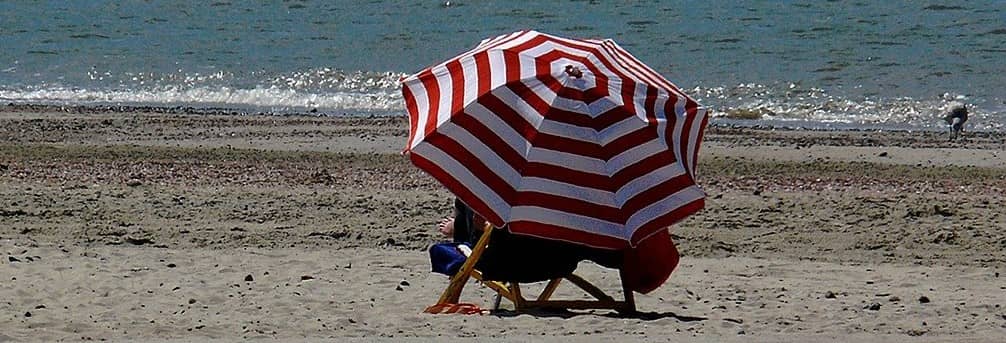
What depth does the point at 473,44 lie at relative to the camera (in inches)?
997

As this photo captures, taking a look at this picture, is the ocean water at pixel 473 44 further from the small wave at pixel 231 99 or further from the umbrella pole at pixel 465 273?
the umbrella pole at pixel 465 273

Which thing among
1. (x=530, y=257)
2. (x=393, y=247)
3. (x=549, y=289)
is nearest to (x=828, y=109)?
(x=393, y=247)

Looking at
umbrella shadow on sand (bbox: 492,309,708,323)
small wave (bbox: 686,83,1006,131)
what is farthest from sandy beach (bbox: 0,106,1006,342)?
small wave (bbox: 686,83,1006,131)

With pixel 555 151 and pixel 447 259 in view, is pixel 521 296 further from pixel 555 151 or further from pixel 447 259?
pixel 555 151

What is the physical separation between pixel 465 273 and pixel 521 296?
1.09 feet

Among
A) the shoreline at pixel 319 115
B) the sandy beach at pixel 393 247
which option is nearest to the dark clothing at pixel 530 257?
the sandy beach at pixel 393 247

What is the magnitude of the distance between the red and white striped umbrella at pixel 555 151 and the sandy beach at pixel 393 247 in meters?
0.47

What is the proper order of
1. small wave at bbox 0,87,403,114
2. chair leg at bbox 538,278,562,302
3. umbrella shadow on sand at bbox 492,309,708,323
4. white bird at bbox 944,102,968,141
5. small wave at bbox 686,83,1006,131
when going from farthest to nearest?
small wave at bbox 0,87,403,114, small wave at bbox 686,83,1006,131, white bird at bbox 944,102,968,141, chair leg at bbox 538,278,562,302, umbrella shadow on sand at bbox 492,309,708,323

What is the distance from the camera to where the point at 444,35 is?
26156 mm

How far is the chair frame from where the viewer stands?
7586 mm

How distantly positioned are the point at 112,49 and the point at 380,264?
57.0 feet

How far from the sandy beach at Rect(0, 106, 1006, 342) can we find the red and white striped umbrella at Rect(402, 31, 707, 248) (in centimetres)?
47

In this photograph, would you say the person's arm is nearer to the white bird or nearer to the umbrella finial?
the umbrella finial

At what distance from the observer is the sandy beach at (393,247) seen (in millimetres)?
7191
